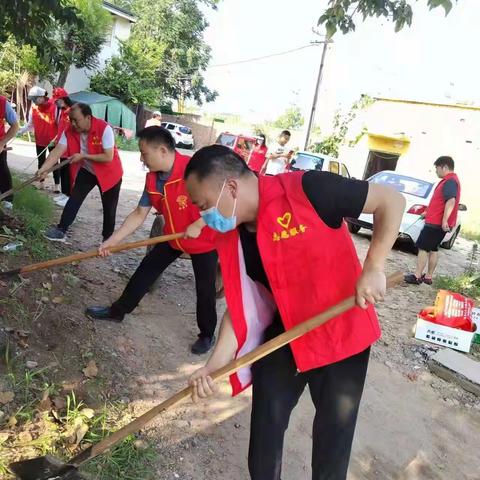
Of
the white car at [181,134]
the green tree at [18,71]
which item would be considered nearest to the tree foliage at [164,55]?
the white car at [181,134]

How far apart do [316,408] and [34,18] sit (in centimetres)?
339

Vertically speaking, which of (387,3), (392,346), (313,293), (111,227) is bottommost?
(392,346)

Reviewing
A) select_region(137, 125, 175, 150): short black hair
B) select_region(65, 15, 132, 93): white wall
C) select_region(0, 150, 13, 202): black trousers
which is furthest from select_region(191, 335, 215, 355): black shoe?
select_region(65, 15, 132, 93): white wall

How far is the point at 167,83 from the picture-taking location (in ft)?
107

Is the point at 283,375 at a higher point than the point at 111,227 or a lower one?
higher

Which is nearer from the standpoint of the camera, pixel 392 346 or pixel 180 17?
pixel 392 346

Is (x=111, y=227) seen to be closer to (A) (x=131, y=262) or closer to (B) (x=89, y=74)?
(A) (x=131, y=262)

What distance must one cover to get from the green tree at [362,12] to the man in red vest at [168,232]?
4.64 feet

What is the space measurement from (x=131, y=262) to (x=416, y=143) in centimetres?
1481

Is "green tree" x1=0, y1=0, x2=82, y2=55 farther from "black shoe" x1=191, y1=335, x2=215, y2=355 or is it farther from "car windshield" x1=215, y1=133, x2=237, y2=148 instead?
"car windshield" x1=215, y1=133, x2=237, y2=148

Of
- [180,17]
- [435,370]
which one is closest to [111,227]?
[435,370]

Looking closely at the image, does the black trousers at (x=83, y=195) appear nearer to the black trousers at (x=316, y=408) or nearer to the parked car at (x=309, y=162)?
the black trousers at (x=316, y=408)

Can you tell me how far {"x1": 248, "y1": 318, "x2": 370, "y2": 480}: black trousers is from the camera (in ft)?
6.08

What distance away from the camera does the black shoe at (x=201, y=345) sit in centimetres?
363
